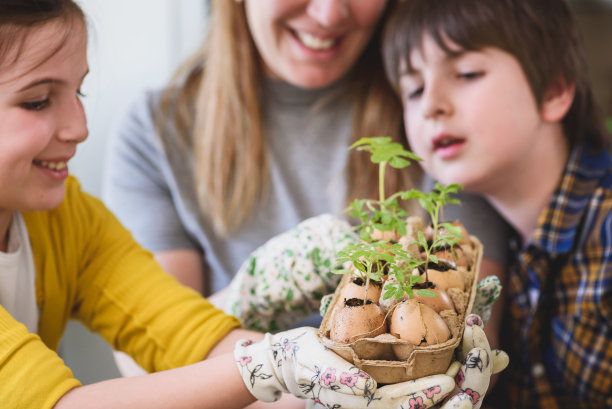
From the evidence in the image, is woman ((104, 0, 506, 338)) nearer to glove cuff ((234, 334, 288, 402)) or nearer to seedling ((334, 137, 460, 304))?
seedling ((334, 137, 460, 304))

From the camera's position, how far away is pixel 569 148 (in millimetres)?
1404

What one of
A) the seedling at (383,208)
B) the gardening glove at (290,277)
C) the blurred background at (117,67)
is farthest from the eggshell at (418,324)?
the blurred background at (117,67)

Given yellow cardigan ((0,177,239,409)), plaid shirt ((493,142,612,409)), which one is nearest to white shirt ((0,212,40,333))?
yellow cardigan ((0,177,239,409))

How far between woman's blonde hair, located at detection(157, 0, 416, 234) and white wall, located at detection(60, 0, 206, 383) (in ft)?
1.73

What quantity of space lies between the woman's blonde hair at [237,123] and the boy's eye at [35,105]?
26.0 inches

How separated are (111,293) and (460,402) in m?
0.61

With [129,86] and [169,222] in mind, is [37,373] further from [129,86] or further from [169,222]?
[129,86]

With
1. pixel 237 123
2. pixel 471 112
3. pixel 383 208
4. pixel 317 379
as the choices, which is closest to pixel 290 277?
pixel 383 208

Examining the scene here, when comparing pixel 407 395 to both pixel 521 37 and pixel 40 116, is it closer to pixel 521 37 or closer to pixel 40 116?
pixel 40 116

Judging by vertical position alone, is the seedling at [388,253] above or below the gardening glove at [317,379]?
above

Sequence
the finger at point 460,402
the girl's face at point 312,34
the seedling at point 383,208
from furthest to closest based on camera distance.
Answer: the girl's face at point 312,34
the seedling at point 383,208
the finger at point 460,402

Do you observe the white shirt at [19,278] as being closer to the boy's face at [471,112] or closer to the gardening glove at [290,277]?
the gardening glove at [290,277]

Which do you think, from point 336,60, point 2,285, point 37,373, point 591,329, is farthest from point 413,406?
point 336,60

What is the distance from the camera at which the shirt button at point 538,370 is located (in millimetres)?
1379
